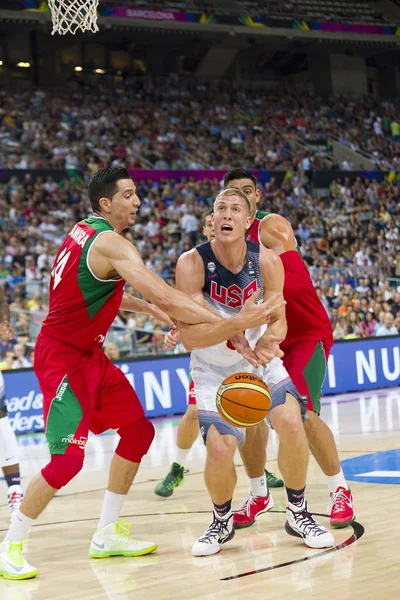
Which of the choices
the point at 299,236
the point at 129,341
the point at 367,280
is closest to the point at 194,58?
the point at 299,236

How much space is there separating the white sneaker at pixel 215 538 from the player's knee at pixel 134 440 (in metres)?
0.62

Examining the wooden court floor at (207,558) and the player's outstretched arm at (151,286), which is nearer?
the wooden court floor at (207,558)

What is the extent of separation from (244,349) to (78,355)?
1.04 m

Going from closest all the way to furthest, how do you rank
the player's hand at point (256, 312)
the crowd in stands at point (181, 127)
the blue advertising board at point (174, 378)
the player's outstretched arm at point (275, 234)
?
the player's hand at point (256, 312)
the player's outstretched arm at point (275, 234)
the blue advertising board at point (174, 378)
the crowd in stands at point (181, 127)

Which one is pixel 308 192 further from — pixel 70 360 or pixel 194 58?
pixel 70 360

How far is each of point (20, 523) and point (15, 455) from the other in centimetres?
139

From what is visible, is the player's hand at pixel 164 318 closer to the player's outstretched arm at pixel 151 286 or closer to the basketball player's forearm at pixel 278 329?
the basketball player's forearm at pixel 278 329

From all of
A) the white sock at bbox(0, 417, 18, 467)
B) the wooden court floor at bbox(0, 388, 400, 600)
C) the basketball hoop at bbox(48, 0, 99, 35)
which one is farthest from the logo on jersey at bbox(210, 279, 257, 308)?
the basketball hoop at bbox(48, 0, 99, 35)

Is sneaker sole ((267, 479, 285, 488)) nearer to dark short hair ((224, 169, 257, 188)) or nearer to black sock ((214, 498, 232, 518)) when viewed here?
black sock ((214, 498, 232, 518))

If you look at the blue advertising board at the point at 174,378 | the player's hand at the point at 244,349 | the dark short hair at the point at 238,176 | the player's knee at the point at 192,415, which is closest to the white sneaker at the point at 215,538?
the player's hand at the point at 244,349

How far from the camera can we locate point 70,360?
206 inches

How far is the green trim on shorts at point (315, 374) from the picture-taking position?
5.82m

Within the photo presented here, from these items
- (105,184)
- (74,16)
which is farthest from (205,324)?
(74,16)

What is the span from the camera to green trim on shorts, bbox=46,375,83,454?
4969mm
